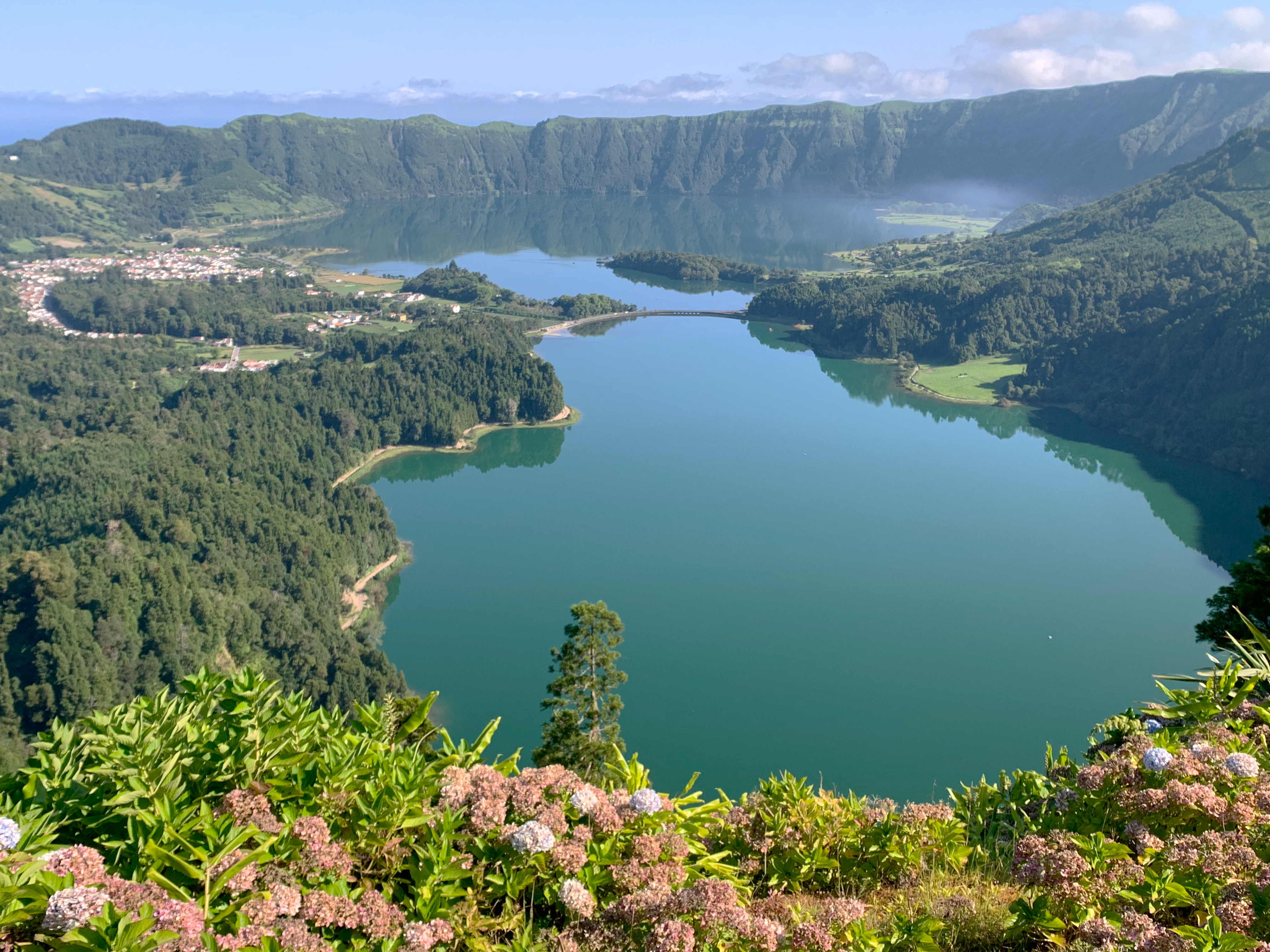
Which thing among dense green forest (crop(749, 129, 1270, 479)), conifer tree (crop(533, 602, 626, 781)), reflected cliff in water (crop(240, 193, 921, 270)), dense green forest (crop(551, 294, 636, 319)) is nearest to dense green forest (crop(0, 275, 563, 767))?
conifer tree (crop(533, 602, 626, 781))

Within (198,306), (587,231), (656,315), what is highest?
(587,231)

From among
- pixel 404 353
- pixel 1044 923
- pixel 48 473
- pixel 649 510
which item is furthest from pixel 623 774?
pixel 404 353

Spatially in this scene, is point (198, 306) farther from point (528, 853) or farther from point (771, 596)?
point (528, 853)

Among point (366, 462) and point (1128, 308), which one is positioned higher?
point (1128, 308)

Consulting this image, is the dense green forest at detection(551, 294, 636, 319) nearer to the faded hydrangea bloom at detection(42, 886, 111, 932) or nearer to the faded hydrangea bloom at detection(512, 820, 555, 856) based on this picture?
the faded hydrangea bloom at detection(512, 820, 555, 856)

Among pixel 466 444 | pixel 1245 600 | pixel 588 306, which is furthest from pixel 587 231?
pixel 1245 600

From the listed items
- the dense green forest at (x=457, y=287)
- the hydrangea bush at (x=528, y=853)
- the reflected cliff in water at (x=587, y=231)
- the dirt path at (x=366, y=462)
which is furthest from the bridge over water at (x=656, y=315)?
the hydrangea bush at (x=528, y=853)
